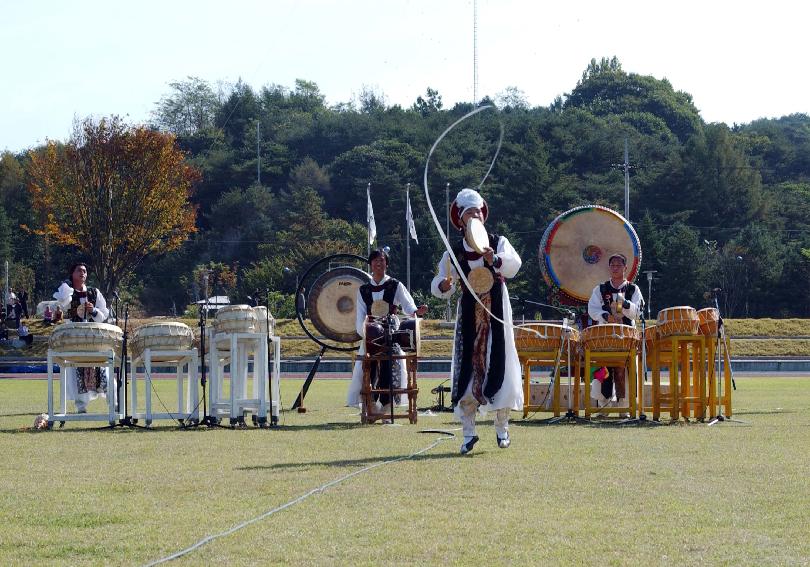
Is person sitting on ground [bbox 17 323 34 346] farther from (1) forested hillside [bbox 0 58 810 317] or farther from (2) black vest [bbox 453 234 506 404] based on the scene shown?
(2) black vest [bbox 453 234 506 404]

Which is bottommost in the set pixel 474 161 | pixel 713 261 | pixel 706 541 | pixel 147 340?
pixel 706 541

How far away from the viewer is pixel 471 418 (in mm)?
10930

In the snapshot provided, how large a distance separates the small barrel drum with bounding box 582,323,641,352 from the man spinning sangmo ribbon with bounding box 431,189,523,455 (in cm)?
305

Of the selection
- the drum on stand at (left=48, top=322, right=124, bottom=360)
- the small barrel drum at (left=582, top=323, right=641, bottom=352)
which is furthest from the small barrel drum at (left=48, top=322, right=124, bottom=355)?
the small barrel drum at (left=582, top=323, right=641, bottom=352)

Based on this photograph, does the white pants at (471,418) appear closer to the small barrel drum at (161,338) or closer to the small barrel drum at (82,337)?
the small barrel drum at (161,338)

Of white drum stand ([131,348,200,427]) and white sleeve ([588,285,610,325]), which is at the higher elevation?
white sleeve ([588,285,610,325])

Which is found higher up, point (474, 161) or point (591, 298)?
point (474, 161)

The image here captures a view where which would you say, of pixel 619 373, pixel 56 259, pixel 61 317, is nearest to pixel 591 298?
pixel 619 373

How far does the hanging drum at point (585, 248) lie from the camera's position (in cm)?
1647

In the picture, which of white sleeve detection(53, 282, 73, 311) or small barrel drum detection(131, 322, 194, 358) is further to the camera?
white sleeve detection(53, 282, 73, 311)

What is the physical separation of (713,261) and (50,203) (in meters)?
34.6

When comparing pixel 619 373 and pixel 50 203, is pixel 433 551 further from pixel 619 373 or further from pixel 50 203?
pixel 50 203

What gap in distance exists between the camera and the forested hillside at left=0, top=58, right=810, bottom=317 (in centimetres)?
6844

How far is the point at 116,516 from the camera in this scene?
6.86 m
